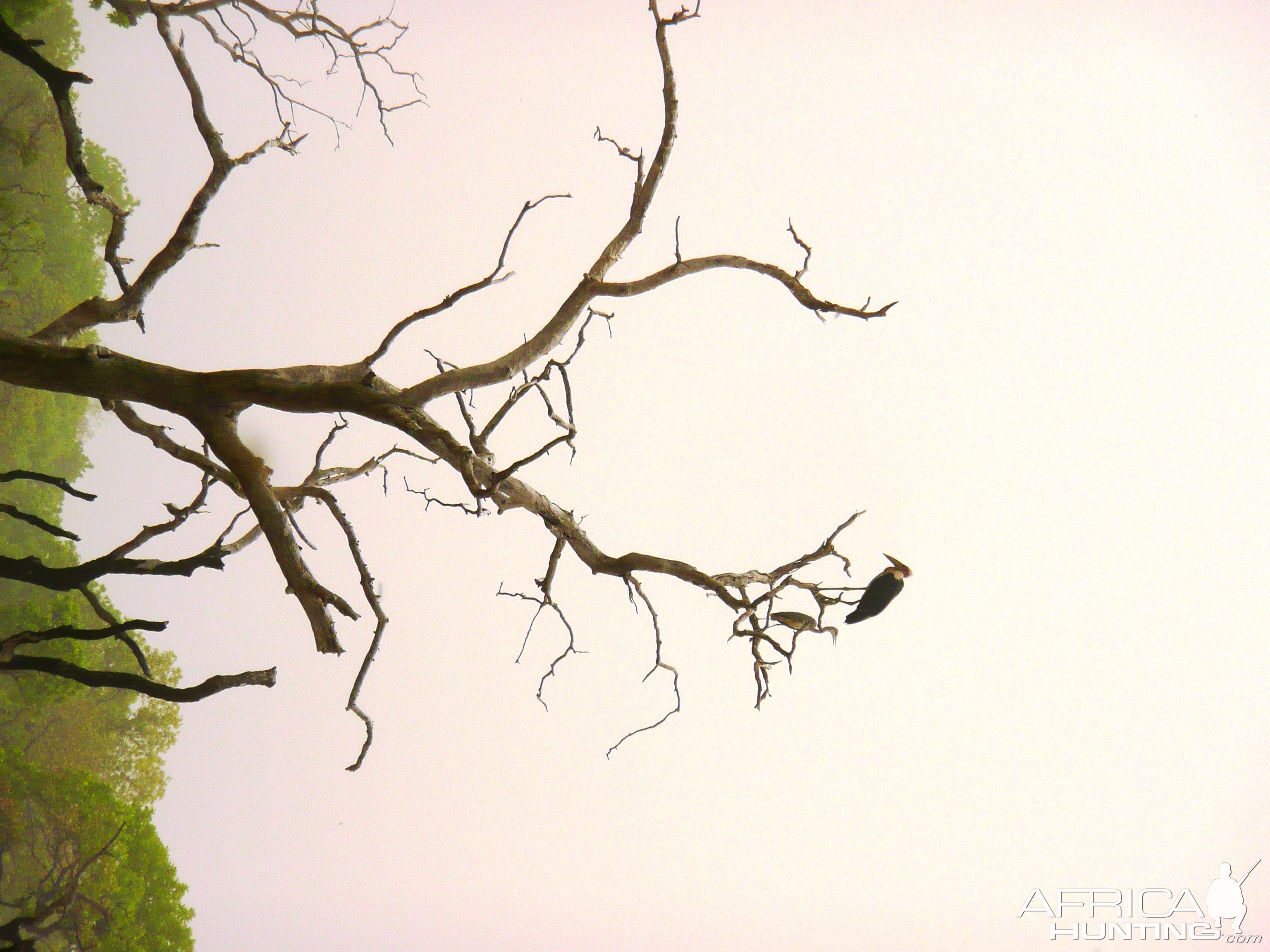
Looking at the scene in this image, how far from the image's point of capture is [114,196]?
10961 mm

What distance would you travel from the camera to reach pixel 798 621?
11.9 ft

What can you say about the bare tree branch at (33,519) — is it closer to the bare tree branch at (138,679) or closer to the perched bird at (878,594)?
the bare tree branch at (138,679)

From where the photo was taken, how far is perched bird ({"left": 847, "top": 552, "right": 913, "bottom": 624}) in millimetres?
3918

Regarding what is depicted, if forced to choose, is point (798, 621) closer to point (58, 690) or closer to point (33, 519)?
point (33, 519)

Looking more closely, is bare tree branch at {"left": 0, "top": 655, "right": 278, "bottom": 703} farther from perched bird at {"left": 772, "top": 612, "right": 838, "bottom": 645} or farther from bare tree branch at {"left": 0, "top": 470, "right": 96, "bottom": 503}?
perched bird at {"left": 772, "top": 612, "right": 838, "bottom": 645}

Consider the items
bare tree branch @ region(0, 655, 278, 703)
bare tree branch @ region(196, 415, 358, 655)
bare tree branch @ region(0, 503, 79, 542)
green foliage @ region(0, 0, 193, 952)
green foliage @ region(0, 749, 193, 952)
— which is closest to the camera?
bare tree branch @ region(0, 655, 278, 703)

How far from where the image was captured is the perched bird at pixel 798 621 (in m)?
3.59

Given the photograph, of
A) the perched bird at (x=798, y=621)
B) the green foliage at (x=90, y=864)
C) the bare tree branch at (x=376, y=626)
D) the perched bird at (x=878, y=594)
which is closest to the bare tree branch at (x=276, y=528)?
the bare tree branch at (x=376, y=626)

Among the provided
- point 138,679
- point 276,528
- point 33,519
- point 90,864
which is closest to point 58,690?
point 90,864

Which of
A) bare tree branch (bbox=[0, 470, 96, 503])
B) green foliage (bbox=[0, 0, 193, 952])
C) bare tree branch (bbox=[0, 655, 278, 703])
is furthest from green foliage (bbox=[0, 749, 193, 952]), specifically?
bare tree branch (bbox=[0, 655, 278, 703])

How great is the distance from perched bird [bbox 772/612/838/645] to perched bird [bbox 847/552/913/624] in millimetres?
374

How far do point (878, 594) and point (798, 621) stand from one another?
55cm

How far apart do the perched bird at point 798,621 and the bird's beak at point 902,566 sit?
0.64 metres

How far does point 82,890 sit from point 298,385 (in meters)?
5.38
